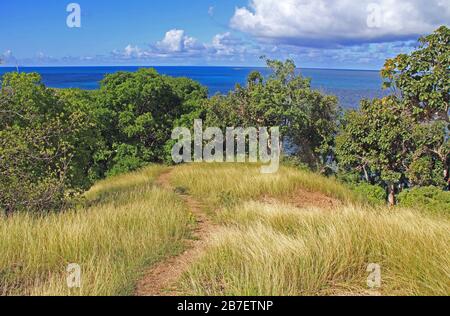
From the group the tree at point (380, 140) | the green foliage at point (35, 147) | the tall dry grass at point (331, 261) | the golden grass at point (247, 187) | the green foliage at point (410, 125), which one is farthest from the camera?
the tree at point (380, 140)

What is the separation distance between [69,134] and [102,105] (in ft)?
44.8

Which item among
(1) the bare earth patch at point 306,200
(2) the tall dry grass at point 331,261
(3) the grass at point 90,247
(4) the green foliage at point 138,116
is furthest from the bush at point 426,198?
(4) the green foliage at point 138,116

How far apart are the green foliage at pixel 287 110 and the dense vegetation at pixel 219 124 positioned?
6 centimetres

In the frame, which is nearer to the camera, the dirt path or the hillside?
the hillside

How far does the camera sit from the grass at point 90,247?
3910 millimetres

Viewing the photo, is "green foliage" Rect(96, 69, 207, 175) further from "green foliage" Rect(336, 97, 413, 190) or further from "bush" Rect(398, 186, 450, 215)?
"bush" Rect(398, 186, 450, 215)

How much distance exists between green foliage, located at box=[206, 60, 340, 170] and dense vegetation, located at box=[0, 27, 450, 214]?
0.06 m

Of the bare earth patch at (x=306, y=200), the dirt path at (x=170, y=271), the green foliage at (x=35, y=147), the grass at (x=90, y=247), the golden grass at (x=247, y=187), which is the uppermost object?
the green foliage at (x=35, y=147)

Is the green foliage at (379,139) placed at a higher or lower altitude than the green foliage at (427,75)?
lower

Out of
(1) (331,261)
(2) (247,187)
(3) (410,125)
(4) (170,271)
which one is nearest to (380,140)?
(3) (410,125)

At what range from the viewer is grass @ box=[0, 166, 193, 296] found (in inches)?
154

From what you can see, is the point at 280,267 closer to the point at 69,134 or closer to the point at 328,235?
the point at 328,235

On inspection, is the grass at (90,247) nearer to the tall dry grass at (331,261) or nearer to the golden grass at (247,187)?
the tall dry grass at (331,261)

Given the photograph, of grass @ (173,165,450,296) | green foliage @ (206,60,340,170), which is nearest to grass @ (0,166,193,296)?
grass @ (173,165,450,296)
